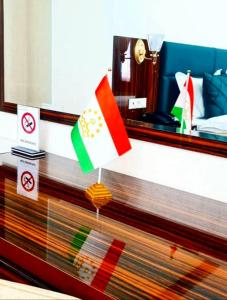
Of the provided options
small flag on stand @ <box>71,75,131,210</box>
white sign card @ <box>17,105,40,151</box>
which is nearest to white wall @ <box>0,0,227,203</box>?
small flag on stand @ <box>71,75,131,210</box>

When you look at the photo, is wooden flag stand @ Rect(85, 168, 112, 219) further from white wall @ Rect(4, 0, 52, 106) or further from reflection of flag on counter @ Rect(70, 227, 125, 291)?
white wall @ Rect(4, 0, 52, 106)

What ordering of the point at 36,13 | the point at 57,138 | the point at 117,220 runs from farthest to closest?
the point at 36,13 → the point at 57,138 → the point at 117,220

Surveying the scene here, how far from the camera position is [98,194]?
112 cm

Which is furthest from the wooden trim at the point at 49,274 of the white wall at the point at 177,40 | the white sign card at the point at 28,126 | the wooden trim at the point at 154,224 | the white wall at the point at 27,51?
the white wall at the point at 27,51

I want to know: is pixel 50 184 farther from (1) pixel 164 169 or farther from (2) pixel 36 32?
(2) pixel 36 32

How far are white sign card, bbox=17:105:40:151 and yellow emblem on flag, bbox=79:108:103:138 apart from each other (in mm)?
441

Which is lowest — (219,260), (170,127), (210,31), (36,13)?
(219,260)

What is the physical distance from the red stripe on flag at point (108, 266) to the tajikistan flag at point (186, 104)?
50 centimetres

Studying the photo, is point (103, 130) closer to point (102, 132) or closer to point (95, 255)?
point (102, 132)

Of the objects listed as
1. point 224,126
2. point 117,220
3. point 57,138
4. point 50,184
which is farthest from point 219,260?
point 57,138

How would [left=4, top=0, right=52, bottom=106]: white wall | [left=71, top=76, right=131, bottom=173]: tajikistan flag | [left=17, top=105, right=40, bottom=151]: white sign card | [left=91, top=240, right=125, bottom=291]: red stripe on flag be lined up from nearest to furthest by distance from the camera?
[left=91, top=240, right=125, bottom=291]: red stripe on flag → [left=71, top=76, right=131, bottom=173]: tajikistan flag → [left=17, top=105, right=40, bottom=151]: white sign card → [left=4, top=0, right=52, bottom=106]: white wall

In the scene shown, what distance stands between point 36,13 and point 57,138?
1.86ft

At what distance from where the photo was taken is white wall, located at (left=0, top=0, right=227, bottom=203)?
109 cm

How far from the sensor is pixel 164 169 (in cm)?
123
